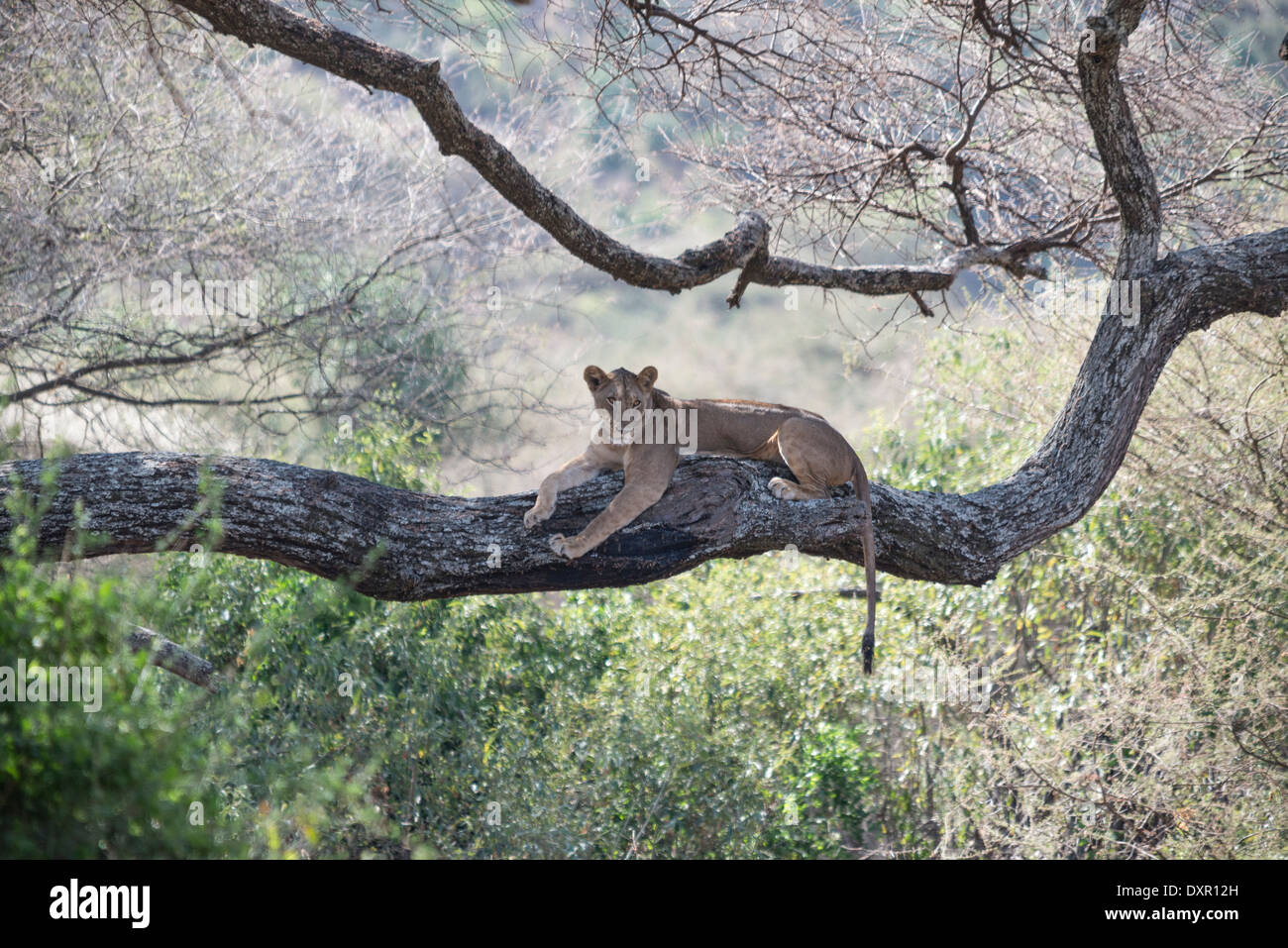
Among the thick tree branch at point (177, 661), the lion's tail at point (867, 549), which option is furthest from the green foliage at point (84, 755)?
the lion's tail at point (867, 549)

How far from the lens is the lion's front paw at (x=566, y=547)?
4.19 m

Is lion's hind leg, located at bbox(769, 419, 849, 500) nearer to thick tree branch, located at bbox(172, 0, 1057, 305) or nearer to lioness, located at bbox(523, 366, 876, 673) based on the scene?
lioness, located at bbox(523, 366, 876, 673)

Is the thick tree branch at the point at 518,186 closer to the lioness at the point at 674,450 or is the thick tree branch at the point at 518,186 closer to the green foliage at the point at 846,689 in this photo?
the lioness at the point at 674,450

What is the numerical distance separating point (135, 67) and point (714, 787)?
731 cm

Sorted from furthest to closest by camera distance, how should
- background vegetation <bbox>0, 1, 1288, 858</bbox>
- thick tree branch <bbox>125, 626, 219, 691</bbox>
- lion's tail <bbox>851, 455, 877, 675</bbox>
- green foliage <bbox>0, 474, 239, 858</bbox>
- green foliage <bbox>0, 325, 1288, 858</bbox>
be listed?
1. background vegetation <bbox>0, 1, 1288, 858</bbox>
2. green foliage <bbox>0, 325, 1288, 858</bbox>
3. lion's tail <bbox>851, 455, 877, 675</bbox>
4. thick tree branch <bbox>125, 626, 219, 691</bbox>
5. green foliage <bbox>0, 474, 239, 858</bbox>

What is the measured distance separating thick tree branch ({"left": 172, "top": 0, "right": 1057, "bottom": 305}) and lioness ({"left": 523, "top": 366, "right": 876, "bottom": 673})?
59cm

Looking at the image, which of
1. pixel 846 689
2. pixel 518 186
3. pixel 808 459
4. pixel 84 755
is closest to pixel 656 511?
pixel 808 459

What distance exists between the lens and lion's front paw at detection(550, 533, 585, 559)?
419cm

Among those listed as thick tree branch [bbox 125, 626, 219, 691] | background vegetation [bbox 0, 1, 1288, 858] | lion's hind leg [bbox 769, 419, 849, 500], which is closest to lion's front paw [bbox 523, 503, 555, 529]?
lion's hind leg [bbox 769, 419, 849, 500]

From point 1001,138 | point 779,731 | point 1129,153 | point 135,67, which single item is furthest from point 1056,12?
point 135,67

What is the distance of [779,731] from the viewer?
30.1 ft

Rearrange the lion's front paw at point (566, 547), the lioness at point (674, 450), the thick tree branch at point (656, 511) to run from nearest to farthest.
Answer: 1. the thick tree branch at point (656, 511)
2. the lion's front paw at point (566, 547)
3. the lioness at point (674, 450)

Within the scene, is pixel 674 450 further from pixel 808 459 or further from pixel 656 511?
pixel 808 459
